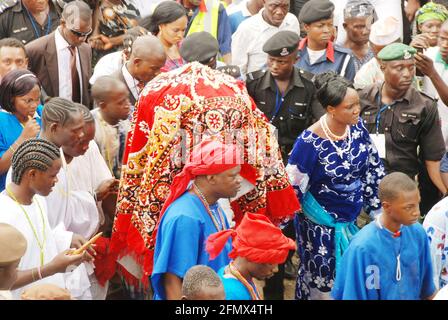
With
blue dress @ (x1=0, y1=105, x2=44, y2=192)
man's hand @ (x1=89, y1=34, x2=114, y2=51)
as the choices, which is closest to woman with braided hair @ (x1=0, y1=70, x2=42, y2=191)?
blue dress @ (x1=0, y1=105, x2=44, y2=192)

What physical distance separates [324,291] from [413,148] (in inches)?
61.9

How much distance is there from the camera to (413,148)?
324 inches

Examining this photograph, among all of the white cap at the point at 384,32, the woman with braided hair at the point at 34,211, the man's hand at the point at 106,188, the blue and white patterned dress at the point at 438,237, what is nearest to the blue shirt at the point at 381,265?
the blue and white patterned dress at the point at 438,237

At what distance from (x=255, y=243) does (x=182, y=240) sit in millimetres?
510

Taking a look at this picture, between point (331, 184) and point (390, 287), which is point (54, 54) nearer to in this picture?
point (331, 184)

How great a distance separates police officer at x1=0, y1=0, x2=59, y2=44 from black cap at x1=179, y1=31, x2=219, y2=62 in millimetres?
2232

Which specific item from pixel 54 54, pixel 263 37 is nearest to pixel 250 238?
pixel 54 54

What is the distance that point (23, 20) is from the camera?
30.5 feet

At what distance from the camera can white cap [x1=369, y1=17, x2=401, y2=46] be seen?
9500mm

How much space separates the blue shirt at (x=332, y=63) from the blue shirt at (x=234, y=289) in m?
4.06

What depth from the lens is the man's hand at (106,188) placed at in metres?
6.89

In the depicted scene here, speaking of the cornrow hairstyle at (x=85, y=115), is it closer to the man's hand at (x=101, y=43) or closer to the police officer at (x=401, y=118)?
the police officer at (x=401, y=118)

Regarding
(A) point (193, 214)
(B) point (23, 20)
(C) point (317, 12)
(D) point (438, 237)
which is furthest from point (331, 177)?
(B) point (23, 20)
